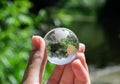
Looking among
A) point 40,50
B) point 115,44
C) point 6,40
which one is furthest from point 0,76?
point 115,44

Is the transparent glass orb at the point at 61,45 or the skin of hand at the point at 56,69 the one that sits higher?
the transparent glass orb at the point at 61,45

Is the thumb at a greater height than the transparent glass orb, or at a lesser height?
lesser

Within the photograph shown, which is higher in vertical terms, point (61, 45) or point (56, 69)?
point (61, 45)

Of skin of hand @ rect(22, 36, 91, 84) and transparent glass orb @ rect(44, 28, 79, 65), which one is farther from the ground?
transparent glass orb @ rect(44, 28, 79, 65)

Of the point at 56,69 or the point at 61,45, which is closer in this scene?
the point at 61,45

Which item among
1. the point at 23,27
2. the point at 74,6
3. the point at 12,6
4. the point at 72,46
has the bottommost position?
the point at 74,6

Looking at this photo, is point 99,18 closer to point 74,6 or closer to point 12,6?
point 74,6
